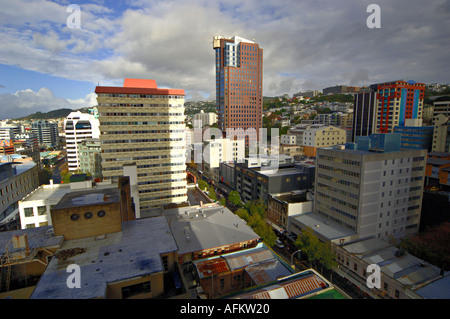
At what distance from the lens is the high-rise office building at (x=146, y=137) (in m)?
41.3

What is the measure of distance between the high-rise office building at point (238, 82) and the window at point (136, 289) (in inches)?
3487

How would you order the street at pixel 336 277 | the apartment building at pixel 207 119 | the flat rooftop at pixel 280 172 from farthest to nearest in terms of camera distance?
the apartment building at pixel 207 119, the flat rooftop at pixel 280 172, the street at pixel 336 277

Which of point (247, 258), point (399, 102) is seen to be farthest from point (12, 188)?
point (399, 102)

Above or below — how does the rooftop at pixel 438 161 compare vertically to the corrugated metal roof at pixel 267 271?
above

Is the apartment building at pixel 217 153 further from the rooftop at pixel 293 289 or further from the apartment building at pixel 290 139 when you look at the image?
the rooftop at pixel 293 289

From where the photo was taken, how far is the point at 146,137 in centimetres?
4350

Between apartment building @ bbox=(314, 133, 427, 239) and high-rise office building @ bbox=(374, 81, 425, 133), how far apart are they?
6065 centimetres

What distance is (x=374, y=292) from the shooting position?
2634cm

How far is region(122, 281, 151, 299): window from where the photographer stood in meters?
12.4

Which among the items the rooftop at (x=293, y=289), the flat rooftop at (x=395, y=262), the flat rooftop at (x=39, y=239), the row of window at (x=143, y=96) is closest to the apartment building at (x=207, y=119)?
the row of window at (x=143, y=96)

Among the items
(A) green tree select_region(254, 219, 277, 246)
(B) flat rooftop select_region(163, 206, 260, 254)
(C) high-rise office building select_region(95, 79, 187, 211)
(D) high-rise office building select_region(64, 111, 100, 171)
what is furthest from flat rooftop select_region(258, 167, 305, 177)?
(D) high-rise office building select_region(64, 111, 100, 171)

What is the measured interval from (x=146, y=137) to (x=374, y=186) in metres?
36.4
